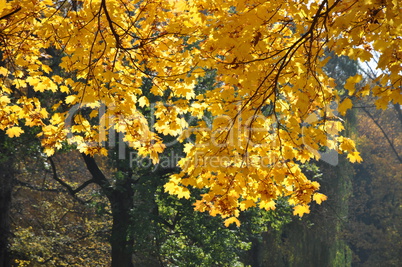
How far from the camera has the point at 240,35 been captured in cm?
375

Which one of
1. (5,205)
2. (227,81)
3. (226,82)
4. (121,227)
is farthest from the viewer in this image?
(5,205)

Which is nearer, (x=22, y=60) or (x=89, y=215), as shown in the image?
(x=22, y=60)

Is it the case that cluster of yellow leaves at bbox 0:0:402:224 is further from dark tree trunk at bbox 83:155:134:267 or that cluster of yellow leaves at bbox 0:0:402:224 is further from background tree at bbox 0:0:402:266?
dark tree trunk at bbox 83:155:134:267

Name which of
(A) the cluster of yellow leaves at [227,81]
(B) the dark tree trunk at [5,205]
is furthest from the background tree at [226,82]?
(B) the dark tree trunk at [5,205]

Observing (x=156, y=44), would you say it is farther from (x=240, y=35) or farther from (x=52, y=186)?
(x=52, y=186)

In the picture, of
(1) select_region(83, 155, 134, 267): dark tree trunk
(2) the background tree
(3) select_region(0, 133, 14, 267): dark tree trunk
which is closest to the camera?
(2) the background tree

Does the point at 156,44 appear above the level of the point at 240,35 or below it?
above

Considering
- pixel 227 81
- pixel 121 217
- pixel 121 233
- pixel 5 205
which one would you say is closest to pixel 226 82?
pixel 227 81

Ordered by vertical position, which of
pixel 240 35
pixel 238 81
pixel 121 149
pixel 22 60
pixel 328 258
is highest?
pixel 121 149

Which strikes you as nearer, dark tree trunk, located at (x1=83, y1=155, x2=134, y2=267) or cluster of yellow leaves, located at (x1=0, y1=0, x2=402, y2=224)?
cluster of yellow leaves, located at (x1=0, y1=0, x2=402, y2=224)

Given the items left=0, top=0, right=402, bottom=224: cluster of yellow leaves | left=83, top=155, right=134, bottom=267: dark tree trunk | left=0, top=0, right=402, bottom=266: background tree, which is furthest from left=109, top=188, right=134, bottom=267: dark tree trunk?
left=0, top=0, right=402, bottom=224: cluster of yellow leaves

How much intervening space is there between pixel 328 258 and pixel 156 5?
10838 mm

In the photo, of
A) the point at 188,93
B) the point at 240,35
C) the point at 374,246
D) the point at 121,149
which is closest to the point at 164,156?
the point at 121,149

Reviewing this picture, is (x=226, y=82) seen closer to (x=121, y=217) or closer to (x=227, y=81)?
(x=227, y=81)
